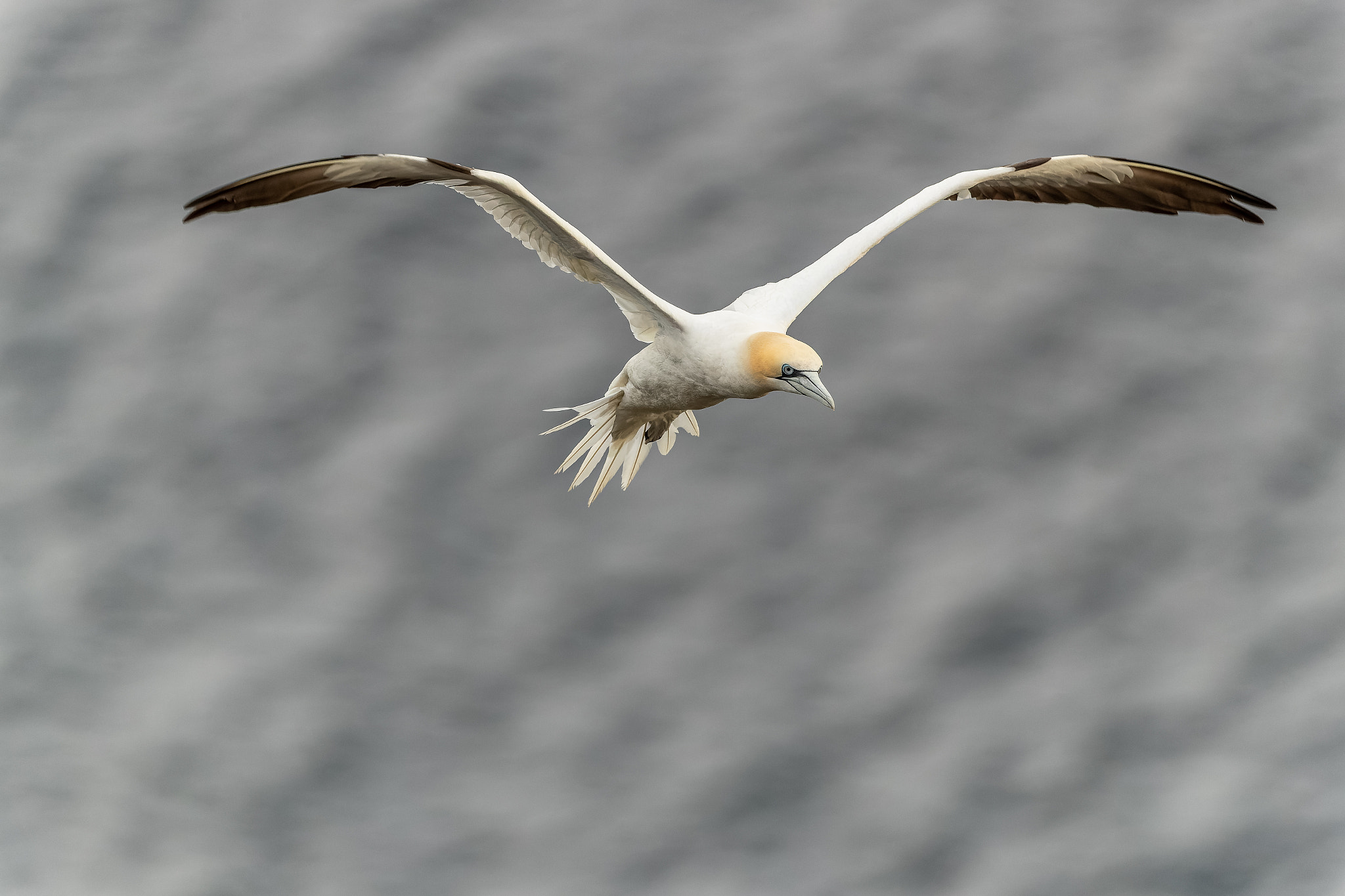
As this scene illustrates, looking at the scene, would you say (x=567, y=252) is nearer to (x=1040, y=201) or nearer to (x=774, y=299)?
(x=774, y=299)

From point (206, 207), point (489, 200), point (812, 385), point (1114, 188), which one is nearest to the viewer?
point (206, 207)

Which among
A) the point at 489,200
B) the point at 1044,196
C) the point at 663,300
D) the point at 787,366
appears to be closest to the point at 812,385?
the point at 787,366

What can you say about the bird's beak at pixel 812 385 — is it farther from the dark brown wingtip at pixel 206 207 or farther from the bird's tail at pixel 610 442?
the dark brown wingtip at pixel 206 207

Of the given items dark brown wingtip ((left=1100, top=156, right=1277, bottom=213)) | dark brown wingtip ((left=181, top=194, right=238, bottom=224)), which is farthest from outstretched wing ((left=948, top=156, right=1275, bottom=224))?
dark brown wingtip ((left=181, top=194, right=238, bottom=224))

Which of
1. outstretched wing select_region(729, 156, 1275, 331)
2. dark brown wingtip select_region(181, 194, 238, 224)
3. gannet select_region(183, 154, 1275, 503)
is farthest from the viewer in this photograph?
outstretched wing select_region(729, 156, 1275, 331)

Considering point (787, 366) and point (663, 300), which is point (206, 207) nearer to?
point (663, 300)

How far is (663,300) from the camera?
26.2 feet

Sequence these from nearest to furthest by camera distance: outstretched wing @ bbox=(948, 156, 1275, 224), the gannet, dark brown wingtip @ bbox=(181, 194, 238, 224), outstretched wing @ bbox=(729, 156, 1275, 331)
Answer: dark brown wingtip @ bbox=(181, 194, 238, 224) → the gannet → outstretched wing @ bbox=(729, 156, 1275, 331) → outstretched wing @ bbox=(948, 156, 1275, 224)

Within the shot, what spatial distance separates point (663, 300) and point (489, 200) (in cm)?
131

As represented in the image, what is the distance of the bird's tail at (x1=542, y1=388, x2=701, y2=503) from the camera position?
9.61 meters

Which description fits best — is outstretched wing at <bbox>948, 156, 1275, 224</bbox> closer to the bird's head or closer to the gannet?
the gannet

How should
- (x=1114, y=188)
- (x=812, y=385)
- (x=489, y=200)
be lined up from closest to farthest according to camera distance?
(x=812, y=385)
(x=489, y=200)
(x=1114, y=188)

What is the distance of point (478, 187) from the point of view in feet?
25.4

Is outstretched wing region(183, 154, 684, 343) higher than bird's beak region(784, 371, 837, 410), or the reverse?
outstretched wing region(183, 154, 684, 343)
